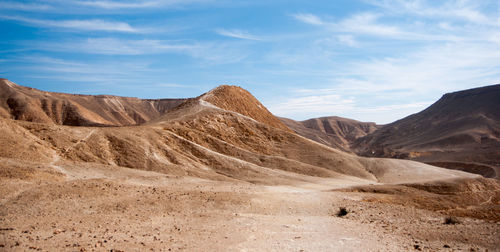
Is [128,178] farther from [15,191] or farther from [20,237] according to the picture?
[20,237]

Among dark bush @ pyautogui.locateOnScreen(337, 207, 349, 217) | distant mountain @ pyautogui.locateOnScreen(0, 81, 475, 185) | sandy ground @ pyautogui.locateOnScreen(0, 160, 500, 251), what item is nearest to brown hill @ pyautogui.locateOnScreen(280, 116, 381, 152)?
distant mountain @ pyautogui.locateOnScreen(0, 81, 475, 185)

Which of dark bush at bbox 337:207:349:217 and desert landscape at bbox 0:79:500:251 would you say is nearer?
desert landscape at bbox 0:79:500:251

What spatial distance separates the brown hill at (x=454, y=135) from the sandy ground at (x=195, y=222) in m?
41.7

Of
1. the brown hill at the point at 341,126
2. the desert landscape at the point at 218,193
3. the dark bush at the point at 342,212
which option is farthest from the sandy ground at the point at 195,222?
the brown hill at the point at 341,126

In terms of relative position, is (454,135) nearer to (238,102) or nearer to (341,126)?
(238,102)

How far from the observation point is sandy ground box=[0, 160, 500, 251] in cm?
852

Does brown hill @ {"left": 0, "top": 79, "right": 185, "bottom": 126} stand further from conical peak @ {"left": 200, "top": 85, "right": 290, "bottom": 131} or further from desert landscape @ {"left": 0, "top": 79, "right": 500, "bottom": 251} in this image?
desert landscape @ {"left": 0, "top": 79, "right": 500, "bottom": 251}

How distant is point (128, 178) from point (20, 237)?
9595mm

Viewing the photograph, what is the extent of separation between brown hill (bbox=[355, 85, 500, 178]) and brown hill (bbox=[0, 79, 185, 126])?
69.4m

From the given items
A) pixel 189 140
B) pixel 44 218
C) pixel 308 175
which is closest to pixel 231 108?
pixel 189 140

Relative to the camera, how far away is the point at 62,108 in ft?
258

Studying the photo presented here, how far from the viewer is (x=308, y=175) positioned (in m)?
26.0

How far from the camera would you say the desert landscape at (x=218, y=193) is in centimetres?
914

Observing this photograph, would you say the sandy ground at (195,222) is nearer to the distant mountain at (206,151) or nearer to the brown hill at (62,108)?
the distant mountain at (206,151)
